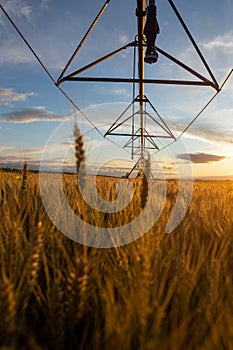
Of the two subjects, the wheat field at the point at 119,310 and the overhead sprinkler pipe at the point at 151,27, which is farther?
the overhead sprinkler pipe at the point at 151,27

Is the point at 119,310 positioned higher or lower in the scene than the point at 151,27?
lower

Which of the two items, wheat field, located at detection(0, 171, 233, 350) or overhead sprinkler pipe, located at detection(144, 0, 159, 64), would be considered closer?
wheat field, located at detection(0, 171, 233, 350)

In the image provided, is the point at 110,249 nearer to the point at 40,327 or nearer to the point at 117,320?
the point at 40,327

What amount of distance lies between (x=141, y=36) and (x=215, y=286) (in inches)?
262

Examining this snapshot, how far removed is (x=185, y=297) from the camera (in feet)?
4.38

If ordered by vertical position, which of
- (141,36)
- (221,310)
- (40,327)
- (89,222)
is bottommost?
(40,327)

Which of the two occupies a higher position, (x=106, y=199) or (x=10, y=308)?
(x=106, y=199)

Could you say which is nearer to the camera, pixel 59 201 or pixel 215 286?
pixel 215 286

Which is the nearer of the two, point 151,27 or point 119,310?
point 119,310

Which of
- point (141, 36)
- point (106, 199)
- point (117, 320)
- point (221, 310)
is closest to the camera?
point (117, 320)

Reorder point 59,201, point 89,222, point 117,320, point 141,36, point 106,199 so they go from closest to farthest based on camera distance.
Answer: point 117,320 < point 89,222 < point 59,201 < point 106,199 < point 141,36

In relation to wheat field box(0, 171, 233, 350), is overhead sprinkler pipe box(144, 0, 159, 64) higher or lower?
higher

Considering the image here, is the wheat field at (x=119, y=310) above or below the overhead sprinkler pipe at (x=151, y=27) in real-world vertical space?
below

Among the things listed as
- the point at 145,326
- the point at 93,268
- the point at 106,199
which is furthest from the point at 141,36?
the point at 145,326
